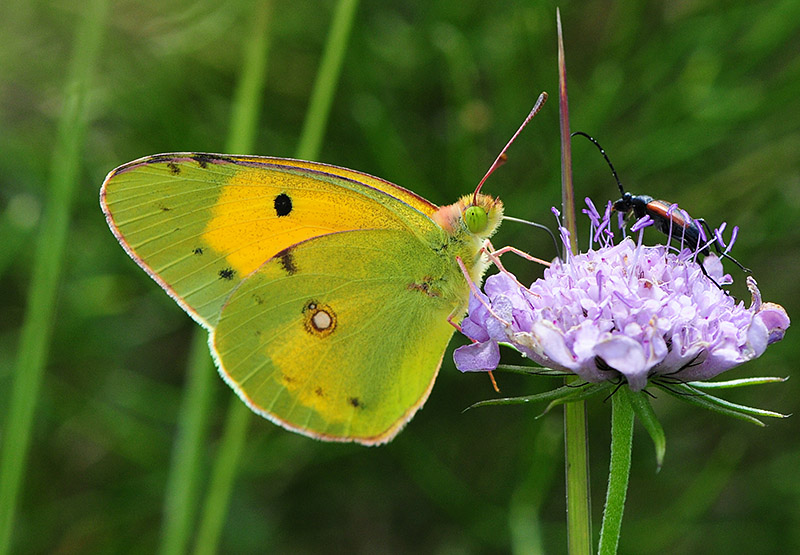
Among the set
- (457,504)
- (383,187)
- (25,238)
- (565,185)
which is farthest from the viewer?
(25,238)

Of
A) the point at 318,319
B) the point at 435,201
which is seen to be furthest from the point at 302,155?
the point at 435,201

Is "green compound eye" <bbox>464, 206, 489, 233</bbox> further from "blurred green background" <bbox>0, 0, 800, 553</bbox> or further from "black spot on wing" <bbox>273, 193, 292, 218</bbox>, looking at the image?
"blurred green background" <bbox>0, 0, 800, 553</bbox>

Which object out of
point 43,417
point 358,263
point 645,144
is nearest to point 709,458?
point 645,144

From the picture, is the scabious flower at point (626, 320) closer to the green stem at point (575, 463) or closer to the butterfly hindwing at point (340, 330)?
the green stem at point (575, 463)

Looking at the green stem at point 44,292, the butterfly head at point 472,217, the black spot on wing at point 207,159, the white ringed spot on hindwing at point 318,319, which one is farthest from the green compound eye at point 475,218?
the green stem at point 44,292

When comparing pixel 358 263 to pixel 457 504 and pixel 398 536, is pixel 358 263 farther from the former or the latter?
pixel 398 536

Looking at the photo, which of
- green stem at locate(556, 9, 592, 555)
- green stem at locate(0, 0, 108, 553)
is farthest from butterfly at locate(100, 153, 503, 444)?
green stem at locate(556, 9, 592, 555)

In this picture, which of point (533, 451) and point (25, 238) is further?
point (25, 238)
